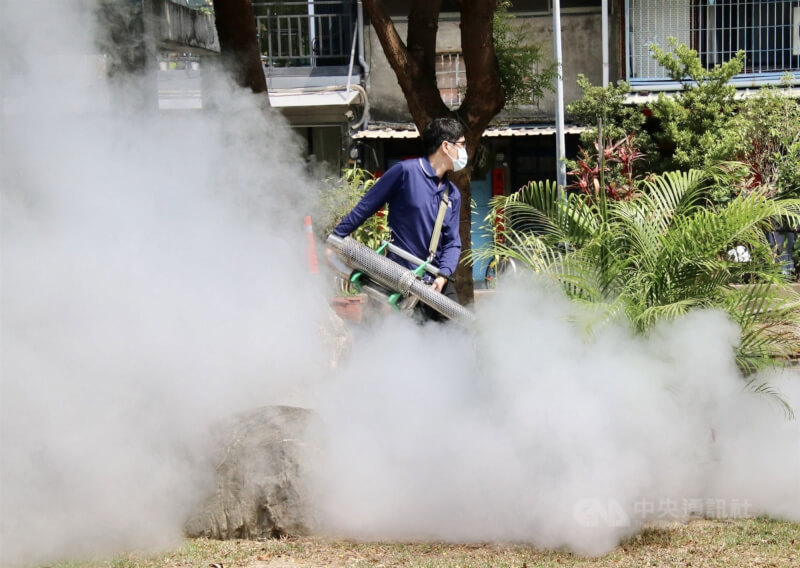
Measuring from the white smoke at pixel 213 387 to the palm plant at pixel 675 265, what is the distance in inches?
9.3

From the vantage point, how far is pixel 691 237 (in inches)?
200

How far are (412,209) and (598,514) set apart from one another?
197 cm

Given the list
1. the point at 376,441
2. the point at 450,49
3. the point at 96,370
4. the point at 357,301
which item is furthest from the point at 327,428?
the point at 450,49

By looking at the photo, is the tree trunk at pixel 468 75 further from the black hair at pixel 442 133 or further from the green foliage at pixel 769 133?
the green foliage at pixel 769 133

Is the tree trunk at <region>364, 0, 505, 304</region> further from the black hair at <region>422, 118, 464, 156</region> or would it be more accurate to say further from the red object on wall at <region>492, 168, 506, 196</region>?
the red object on wall at <region>492, 168, 506, 196</region>

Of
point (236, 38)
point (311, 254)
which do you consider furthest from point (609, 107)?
point (311, 254)

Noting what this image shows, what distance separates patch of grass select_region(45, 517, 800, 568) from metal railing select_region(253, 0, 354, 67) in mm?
13137

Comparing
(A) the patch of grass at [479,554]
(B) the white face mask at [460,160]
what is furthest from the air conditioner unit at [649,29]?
(A) the patch of grass at [479,554]

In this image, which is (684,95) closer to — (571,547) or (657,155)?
(657,155)

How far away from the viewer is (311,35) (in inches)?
650

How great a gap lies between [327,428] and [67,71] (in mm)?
2164

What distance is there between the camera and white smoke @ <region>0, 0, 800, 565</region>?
420 cm

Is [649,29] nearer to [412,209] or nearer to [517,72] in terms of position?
[517,72]

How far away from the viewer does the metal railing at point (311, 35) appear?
53.7 feet
